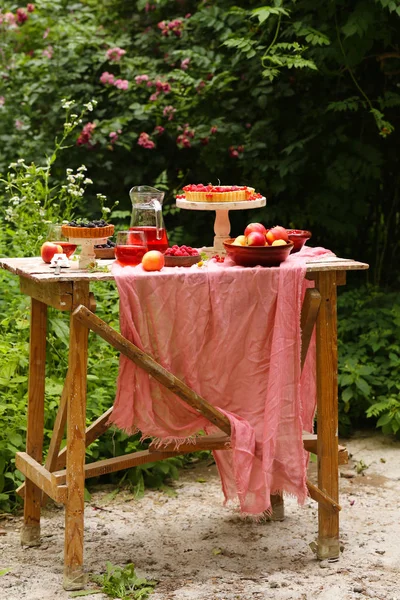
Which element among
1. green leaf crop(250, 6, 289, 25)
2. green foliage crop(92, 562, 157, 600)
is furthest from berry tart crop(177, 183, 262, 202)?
green leaf crop(250, 6, 289, 25)

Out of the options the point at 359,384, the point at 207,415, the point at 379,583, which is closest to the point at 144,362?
the point at 207,415

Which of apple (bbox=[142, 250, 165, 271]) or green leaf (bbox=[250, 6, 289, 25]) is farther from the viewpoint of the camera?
green leaf (bbox=[250, 6, 289, 25])

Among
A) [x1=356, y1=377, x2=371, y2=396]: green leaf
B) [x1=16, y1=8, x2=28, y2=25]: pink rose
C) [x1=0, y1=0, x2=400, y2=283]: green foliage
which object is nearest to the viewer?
[x1=356, y1=377, x2=371, y2=396]: green leaf

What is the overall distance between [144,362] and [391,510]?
5.54 ft

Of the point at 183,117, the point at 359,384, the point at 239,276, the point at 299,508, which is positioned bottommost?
the point at 299,508

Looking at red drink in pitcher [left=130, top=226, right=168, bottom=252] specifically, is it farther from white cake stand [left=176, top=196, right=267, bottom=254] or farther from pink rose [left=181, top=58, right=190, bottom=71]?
pink rose [left=181, top=58, right=190, bottom=71]

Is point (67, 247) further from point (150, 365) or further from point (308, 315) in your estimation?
point (308, 315)

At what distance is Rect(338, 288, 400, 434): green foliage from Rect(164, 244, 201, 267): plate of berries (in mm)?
2047

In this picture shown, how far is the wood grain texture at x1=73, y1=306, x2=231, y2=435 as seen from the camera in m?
3.87

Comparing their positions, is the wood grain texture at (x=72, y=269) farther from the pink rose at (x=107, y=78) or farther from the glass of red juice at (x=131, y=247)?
the pink rose at (x=107, y=78)

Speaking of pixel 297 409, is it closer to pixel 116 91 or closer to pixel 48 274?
pixel 48 274

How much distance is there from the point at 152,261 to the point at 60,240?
550 mm

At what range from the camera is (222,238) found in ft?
14.4

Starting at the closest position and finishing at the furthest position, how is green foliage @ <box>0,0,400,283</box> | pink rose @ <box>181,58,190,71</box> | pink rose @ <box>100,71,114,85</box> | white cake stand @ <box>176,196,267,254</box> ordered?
white cake stand @ <box>176,196,267,254</box> < green foliage @ <box>0,0,400,283</box> < pink rose @ <box>181,58,190,71</box> < pink rose @ <box>100,71,114,85</box>
